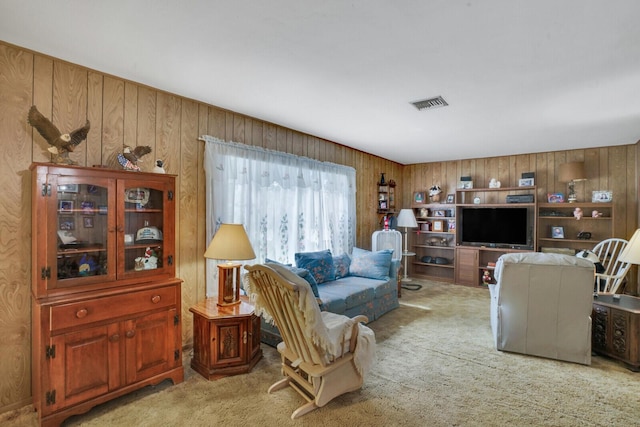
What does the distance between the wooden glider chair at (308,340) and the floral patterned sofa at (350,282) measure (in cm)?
87

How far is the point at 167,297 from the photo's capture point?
2.50m

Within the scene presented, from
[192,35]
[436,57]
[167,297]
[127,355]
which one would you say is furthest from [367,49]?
[127,355]

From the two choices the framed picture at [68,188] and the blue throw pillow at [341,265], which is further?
the blue throw pillow at [341,265]

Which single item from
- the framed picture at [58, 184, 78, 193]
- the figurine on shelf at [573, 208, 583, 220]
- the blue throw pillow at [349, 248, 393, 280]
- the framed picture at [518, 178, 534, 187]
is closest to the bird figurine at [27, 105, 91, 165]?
the framed picture at [58, 184, 78, 193]

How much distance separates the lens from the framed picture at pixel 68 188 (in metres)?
2.09

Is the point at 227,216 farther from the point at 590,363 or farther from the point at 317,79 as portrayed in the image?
the point at 590,363

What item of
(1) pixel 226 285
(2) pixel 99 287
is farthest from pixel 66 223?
(1) pixel 226 285

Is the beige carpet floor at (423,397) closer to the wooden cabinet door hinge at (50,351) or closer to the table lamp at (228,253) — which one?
the wooden cabinet door hinge at (50,351)

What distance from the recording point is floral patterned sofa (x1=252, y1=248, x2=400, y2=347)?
3.36m

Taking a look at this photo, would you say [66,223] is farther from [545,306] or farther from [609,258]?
[609,258]

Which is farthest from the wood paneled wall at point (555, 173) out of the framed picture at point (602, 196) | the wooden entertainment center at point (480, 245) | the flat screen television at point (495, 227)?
the flat screen television at point (495, 227)

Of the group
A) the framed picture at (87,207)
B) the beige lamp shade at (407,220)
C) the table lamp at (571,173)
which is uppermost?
the table lamp at (571,173)

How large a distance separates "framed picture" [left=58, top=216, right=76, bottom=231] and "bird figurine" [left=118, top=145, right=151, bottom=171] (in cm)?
56

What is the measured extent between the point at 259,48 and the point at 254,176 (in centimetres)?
171
